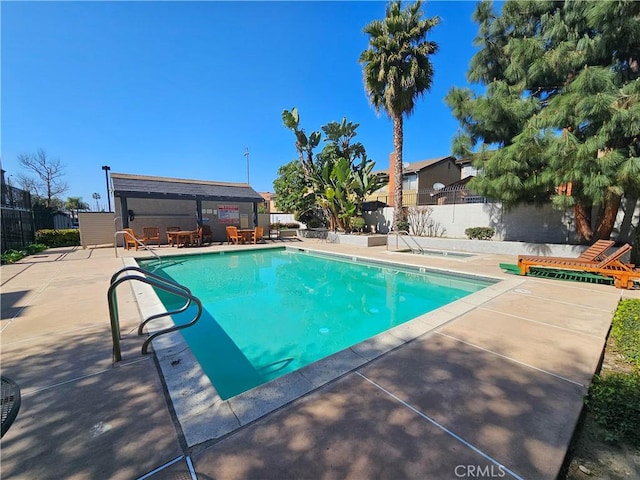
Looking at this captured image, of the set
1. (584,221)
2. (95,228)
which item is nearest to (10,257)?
(95,228)

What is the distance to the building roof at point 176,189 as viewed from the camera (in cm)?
1392

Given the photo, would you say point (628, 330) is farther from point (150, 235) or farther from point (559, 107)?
point (150, 235)

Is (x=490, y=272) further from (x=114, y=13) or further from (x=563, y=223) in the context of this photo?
(x=114, y=13)

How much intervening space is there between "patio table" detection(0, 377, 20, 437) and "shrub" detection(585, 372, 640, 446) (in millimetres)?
4392

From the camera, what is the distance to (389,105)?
13.9m

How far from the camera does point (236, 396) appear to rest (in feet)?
7.92

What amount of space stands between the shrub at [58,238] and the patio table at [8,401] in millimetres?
17741

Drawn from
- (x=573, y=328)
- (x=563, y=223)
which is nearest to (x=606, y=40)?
(x=563, y=223)

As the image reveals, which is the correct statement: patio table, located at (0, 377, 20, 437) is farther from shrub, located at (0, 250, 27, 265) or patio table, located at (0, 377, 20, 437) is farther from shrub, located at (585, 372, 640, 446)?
shrub, located at (0, 250, 27, 265)

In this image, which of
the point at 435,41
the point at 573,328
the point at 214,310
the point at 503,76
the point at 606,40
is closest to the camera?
the point at 573,328

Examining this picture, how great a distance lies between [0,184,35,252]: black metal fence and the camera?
36.2 feet

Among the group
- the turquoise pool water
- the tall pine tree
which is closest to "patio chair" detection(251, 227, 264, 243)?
the turquoise pool water

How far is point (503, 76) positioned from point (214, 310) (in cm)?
Result: 1324

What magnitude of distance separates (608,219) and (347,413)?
11569 millimetres
